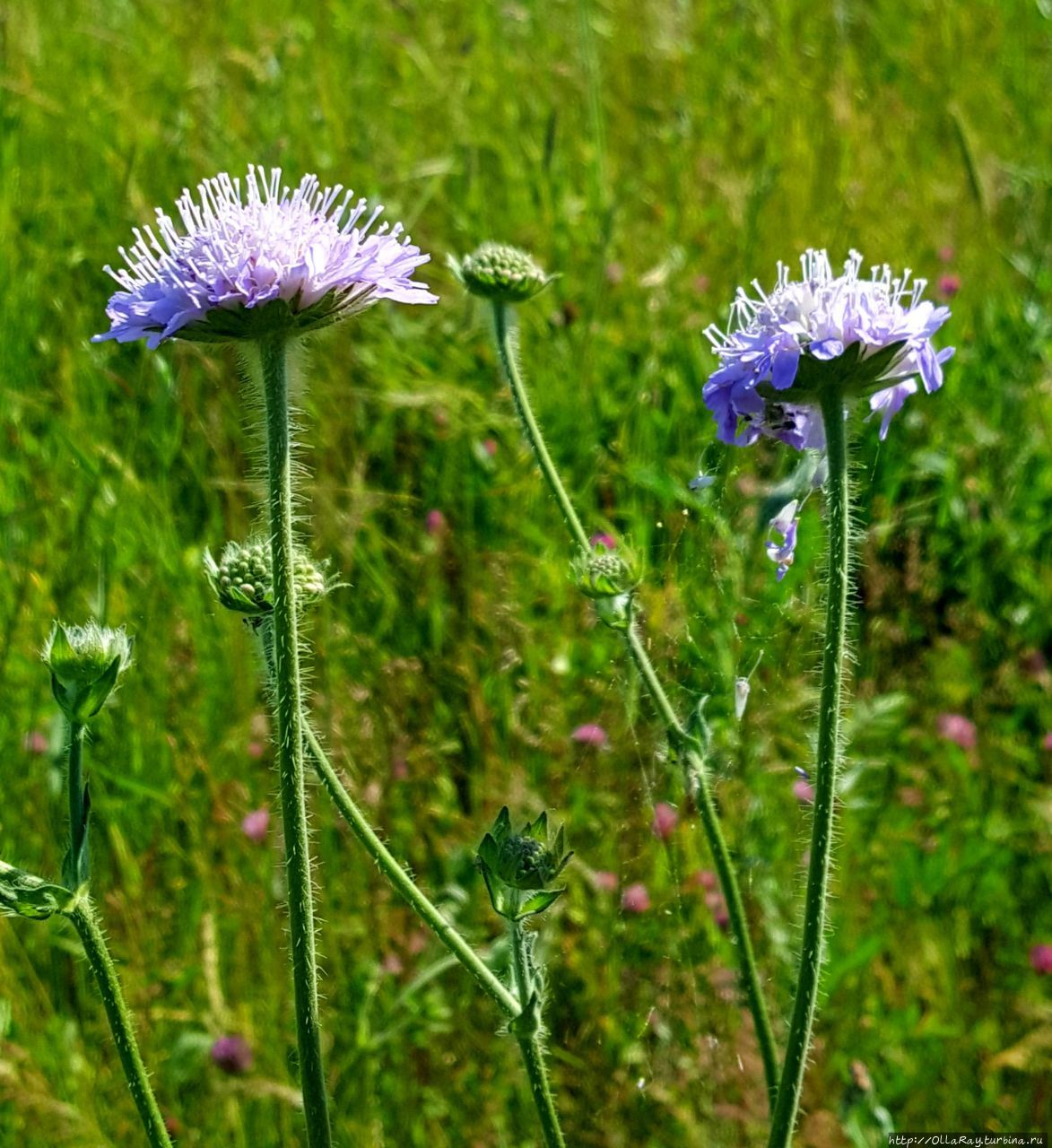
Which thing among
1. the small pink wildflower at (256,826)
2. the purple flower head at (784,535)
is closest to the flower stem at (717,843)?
the purple flower head at (784,535)

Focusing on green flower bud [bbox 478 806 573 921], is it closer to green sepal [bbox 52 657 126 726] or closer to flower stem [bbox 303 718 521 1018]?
flower stem [bbox 303 718 521 1018]

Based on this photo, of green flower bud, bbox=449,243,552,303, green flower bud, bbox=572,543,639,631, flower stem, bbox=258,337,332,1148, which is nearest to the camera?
flower stem, bbox=258,337,332,1148

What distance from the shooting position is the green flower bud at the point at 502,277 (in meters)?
2.00

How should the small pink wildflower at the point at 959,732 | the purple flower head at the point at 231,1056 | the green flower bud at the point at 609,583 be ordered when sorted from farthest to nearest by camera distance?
1. the small pink wildflower at the point at 959,732
2. the purple flower head at the point at 231,1056
3. the green flower bud at the point at 609,583

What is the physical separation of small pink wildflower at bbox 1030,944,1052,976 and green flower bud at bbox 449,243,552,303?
1398 mm

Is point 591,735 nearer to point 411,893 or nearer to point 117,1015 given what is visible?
point 411,893

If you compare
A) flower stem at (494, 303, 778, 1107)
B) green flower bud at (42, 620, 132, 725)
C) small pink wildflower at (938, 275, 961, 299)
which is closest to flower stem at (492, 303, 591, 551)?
flower stem at (494, 303, 778, 1107)

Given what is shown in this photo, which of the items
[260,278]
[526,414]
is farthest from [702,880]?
[260,278]

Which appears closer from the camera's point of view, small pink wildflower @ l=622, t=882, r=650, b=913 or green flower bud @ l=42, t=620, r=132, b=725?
green flower bud @ l=42, t=620, r=132, b=725

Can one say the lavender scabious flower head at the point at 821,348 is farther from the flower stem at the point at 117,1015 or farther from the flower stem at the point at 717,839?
the flower stem at the point at 117,1015

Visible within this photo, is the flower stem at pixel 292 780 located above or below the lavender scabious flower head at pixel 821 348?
below

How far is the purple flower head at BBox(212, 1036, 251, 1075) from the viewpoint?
186 centimetres

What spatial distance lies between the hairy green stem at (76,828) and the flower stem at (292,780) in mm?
204

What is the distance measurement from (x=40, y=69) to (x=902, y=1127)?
364 centimetres
